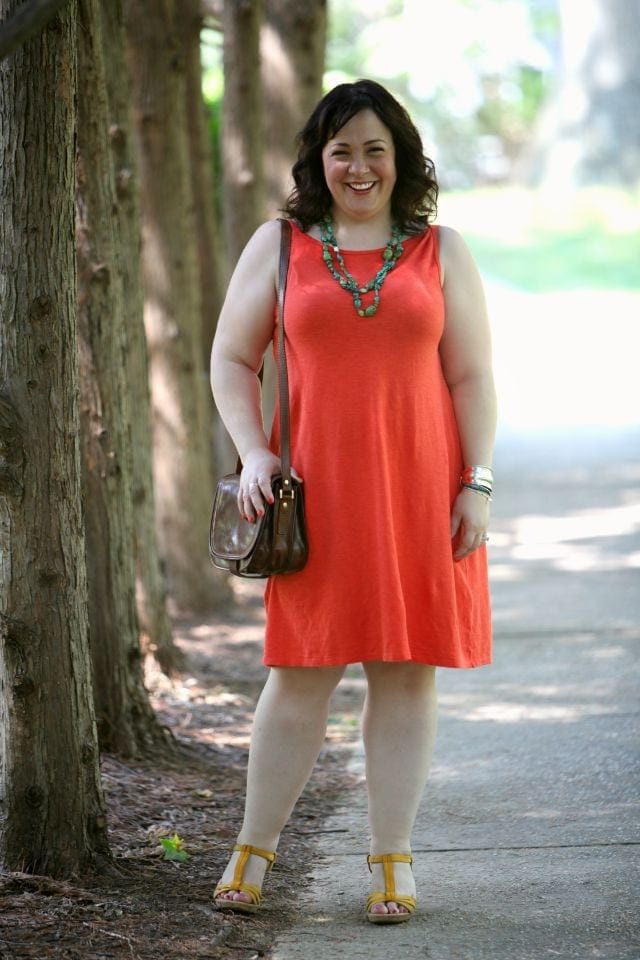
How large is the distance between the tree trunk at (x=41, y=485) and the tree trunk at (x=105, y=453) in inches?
51.7

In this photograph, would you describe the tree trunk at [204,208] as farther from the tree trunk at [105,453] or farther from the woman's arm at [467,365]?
the woman's arm at [467,365]

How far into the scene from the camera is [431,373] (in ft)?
11.5

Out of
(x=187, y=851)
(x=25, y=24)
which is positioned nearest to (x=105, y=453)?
(x=187, y=851)

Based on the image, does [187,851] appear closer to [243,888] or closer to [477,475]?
[243,888]

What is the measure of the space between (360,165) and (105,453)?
70.4 inches

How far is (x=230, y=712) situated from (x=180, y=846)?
2.08 meters

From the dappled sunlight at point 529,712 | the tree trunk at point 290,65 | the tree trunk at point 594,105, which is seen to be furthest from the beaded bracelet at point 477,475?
the tree trunk at point 594,105

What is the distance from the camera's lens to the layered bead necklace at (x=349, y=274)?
339cm

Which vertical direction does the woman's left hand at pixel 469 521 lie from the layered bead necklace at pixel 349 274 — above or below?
below

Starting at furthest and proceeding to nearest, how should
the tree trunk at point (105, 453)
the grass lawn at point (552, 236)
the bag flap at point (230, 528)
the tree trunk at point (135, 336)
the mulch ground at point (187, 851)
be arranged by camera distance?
the grass lawn at point (552, 236) → the tree trunk at point (135, 336) → the tree trunk at point (105, 453) → the bag flap at point (230, 528) → the mulch ground at point (187, 851)

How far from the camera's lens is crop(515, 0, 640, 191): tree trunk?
98.3ft

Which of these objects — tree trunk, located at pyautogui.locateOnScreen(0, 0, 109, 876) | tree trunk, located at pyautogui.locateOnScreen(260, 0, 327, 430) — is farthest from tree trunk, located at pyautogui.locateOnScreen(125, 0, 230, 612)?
tree trunk, located at pyautogui.locateOnScreen(0, 0, 109, 876)

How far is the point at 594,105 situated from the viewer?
31.1 m

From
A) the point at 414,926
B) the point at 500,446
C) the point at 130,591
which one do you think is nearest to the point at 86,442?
the point at 130,591
